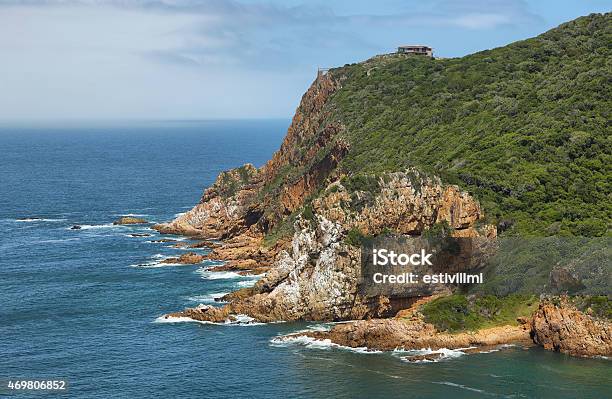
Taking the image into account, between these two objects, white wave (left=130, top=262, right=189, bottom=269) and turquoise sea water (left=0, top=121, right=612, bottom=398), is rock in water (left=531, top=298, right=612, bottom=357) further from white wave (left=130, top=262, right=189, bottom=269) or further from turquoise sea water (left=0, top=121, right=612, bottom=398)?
white wave (left=130, top=262, right=189, bottom=269)

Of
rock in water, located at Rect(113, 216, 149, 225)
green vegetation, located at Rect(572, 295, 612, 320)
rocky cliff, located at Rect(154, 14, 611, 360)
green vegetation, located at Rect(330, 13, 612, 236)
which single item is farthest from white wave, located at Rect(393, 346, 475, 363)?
rock in water, located at Rect(113, 216, 149, 225)

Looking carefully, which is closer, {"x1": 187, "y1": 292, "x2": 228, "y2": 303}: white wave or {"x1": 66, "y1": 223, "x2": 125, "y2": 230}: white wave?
{"x1": 187, "y1": 292, "x2": 228, "y2": 303}: white wave

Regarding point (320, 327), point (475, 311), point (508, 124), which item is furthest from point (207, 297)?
point (508, 124)

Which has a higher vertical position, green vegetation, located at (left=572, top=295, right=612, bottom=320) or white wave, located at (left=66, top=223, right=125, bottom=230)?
white wave, located at (left=66, top=223, right=125, bottom=230)

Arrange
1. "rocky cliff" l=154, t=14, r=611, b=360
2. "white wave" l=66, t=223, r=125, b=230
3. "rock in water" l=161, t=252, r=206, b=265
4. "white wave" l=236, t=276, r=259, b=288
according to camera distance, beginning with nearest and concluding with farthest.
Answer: "rocky cliff" l=154, t=14, r=611, b=360, "white wave" l=236, t=276, r=259, b=288, "rock in water" l=161, t=252, r=206, b=265, "white wave" l=66, t=223, r=125, b=230

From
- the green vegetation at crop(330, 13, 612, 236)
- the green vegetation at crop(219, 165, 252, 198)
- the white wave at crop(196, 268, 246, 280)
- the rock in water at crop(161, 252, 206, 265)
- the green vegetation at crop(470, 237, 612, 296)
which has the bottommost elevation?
the white wave at crop(196, 268, 246, 280)

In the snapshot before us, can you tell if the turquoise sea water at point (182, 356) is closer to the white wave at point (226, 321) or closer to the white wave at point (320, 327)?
the white wave at point (320, 327)

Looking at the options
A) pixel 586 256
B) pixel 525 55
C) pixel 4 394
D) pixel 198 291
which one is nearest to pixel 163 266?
pixel 198 291
